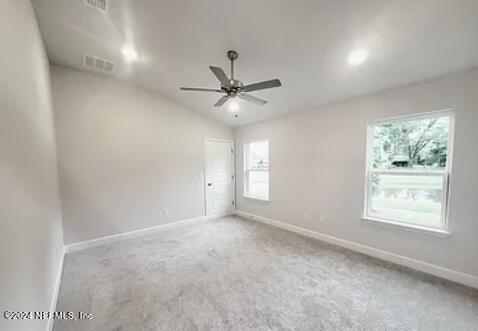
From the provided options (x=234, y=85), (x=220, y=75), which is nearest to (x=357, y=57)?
(x=234, y=85)

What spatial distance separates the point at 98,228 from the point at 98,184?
2.56 feet

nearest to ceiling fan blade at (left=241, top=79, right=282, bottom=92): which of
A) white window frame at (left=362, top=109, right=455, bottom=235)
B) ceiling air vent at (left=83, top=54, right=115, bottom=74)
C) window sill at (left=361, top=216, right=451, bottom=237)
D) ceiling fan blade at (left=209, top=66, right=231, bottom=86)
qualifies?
ceiling fan blade at (left=209, top=66, right=231, bottom=86)

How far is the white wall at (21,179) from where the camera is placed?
108 centimetres

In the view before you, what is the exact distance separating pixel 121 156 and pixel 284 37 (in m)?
3.38

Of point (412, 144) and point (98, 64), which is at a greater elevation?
point (98, 64)

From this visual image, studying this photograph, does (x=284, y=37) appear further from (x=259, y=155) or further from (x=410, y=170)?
(x=259, y=155)

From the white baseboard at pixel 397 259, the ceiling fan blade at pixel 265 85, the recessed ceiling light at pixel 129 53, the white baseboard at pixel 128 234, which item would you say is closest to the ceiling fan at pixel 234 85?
the ceiling fan blade at pixel 265 85

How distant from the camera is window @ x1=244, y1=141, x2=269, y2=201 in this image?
4965 mm

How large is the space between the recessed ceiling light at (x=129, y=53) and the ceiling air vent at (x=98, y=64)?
1.11 ft

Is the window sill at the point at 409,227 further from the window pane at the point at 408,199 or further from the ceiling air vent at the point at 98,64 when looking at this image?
the ceiling air vent at the point at 98,64

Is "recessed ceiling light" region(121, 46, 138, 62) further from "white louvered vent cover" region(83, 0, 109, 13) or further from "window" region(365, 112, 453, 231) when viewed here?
"window" region(365, 112, 453, 231)

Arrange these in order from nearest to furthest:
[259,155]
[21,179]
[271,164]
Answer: [21,179] < [271,164] < [259,155]


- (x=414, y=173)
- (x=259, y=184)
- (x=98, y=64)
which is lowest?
(x=259, y=184)

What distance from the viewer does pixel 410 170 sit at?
2.82 m
